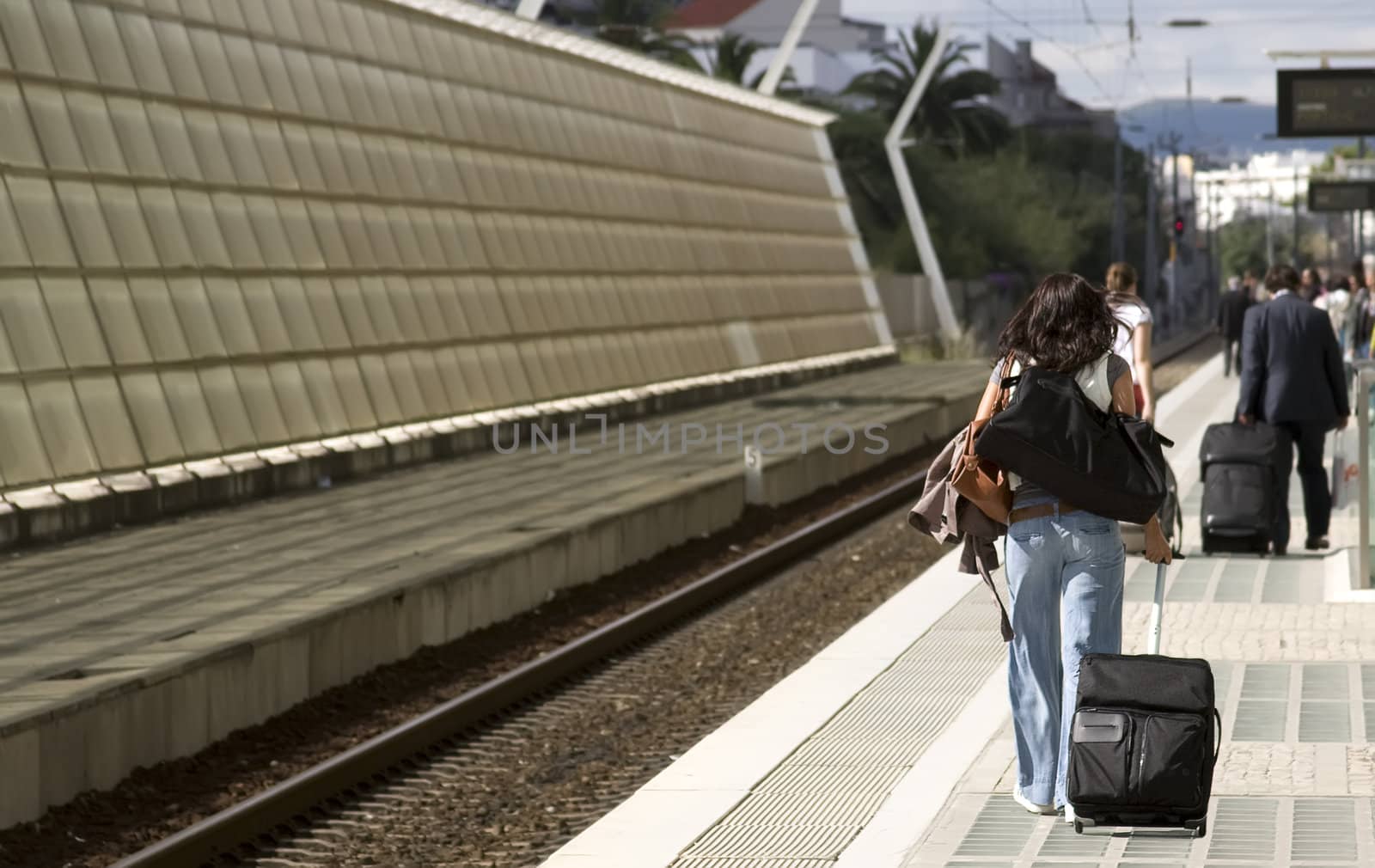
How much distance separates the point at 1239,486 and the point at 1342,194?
64.3ft

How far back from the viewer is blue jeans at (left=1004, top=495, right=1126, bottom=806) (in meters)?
6.27

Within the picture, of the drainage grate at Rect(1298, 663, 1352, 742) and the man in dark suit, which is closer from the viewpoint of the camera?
the drainage grate at Rect(1298, 663, 1352, 742)

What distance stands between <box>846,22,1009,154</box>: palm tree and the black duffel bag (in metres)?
80.9

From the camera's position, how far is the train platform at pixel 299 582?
848 centimetres

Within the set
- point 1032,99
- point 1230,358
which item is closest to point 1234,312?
point 1230,358

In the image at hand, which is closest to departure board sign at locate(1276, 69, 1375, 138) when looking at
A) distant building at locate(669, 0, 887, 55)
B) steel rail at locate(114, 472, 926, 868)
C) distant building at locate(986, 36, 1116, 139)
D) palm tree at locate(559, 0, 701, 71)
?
steel rail at locate(114, 472, 926, 868)

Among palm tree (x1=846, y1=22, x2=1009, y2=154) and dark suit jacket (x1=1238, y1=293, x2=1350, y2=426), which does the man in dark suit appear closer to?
dark suit jacket (x1=1238, y1=293, x2=1350, y2=426)

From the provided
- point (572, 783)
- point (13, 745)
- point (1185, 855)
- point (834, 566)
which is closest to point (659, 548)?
point (834, 566)

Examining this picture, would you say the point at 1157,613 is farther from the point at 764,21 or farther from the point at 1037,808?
the point at 764,21

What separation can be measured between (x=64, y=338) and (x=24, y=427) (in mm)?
1014

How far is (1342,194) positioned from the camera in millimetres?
31672

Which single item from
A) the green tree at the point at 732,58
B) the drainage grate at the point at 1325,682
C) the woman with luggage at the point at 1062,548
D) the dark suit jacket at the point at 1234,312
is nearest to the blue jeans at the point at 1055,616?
the woman with luggage at the point at 1062,548

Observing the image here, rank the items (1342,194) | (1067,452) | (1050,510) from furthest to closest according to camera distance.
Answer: (1342,194), (1050,510), (1067,452)

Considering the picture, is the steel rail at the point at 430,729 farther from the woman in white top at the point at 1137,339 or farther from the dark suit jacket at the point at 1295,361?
the dark suit jacket at the point at 1295,361
